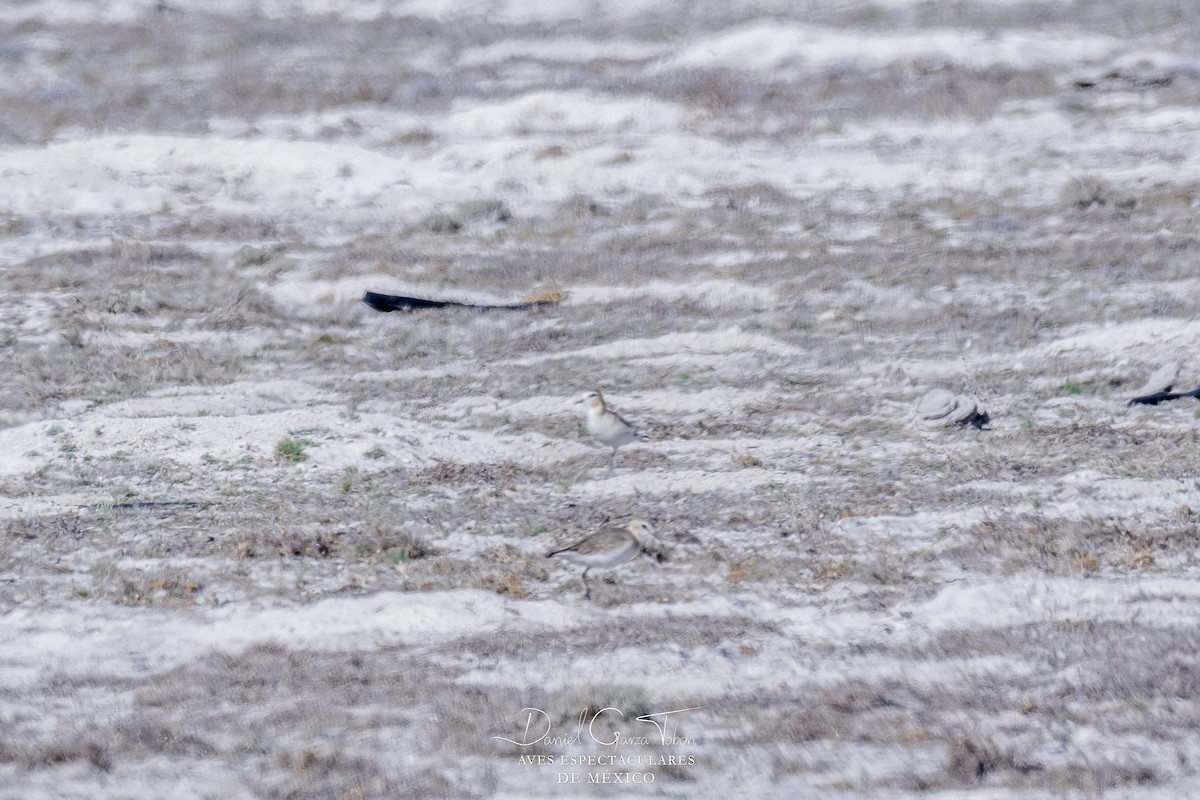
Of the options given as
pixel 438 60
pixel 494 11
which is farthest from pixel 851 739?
pixel 494 11

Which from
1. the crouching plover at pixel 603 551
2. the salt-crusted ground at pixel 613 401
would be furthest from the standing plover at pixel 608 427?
the crouching plover at pixel 603 551

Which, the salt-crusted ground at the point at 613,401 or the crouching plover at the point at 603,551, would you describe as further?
the crouching plover at the point at 603,551

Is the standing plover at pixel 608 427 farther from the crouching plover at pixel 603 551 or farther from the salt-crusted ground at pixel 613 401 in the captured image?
the crouching plover at pixel 603 551

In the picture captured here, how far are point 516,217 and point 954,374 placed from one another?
9.01m

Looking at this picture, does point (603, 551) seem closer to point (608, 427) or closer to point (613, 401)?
point (608, 427)

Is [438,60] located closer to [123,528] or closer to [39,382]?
[39,382]

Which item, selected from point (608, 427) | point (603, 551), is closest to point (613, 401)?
point (608, 427)

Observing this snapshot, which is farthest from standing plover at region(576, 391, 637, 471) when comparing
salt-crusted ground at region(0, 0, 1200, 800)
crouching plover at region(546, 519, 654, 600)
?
crouching plover at region(546, 519, 654, 600)

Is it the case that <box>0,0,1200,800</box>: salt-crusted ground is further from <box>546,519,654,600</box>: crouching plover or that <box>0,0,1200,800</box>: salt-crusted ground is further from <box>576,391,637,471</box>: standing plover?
<box>576,391,637,471</box>: standing plover

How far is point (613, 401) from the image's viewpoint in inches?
553

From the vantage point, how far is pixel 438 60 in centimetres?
2919

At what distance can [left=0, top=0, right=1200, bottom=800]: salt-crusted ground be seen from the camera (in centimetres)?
713

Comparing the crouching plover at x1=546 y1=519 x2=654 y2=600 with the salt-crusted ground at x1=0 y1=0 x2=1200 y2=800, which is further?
the crouching plover at x1=546 y1=519 x2=654 y2=600

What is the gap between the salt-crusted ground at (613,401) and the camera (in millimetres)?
7129
